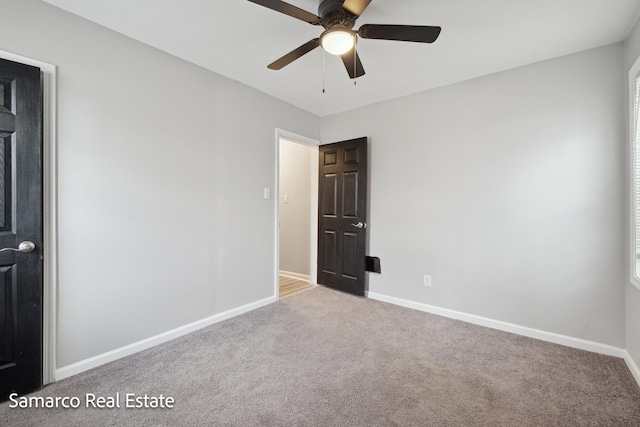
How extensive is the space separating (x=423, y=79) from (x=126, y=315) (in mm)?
3450

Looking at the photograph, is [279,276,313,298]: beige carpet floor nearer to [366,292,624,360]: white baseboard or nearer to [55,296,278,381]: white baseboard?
[55,296,278,381]: white baseboard

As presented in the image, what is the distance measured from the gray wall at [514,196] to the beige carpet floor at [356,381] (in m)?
0.43

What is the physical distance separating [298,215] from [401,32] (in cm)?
330

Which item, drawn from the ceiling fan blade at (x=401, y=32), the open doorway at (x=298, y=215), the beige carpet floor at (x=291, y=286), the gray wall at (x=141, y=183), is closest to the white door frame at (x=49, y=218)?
the gray wall at (x=141, y=183)

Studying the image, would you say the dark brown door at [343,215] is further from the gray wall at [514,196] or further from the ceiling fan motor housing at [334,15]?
the ceiling fan motor housing at [334,15]

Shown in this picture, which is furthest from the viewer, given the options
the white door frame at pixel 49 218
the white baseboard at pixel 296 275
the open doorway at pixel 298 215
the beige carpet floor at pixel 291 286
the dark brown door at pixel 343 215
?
the white baseboard at pixel 296 275

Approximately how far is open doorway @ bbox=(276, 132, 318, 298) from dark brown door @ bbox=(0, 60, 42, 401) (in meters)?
2.75

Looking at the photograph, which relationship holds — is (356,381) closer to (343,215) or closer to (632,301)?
(632,301)

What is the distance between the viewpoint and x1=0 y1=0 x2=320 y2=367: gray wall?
193cm

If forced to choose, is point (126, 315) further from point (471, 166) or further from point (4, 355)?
point (471, 166)

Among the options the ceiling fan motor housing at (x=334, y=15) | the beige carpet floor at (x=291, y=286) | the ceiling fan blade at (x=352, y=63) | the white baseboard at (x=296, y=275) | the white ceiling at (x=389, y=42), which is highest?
the white ceiling at (x=389, y=42)

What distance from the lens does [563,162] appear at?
245 centimetres

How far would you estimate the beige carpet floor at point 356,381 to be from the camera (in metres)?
1.58

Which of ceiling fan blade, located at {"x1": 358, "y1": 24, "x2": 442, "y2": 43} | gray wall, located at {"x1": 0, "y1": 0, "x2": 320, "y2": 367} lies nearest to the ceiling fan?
ceiling fan blade, located at {"x1": 358, "y1": 24, "x2": 442, "y2": 43}
